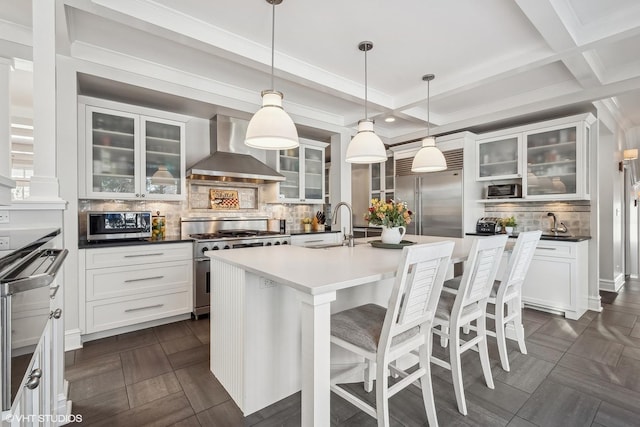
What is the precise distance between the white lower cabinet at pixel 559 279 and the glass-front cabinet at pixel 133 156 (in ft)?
13.8

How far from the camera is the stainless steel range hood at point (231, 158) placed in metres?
3.62

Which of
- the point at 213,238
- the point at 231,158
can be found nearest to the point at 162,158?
the point at 231,158

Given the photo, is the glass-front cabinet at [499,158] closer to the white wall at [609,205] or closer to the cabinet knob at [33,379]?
the white wall at [609,205]

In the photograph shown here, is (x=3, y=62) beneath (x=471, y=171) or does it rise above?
above

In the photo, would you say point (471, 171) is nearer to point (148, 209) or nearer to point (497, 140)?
point (497, 140)

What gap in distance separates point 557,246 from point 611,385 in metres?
1.78

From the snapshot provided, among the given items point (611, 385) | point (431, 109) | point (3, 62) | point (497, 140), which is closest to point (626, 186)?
point (497, 140)

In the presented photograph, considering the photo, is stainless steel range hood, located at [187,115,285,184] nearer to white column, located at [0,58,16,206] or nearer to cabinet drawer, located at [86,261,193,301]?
cabinet drawer, located at [86,261,193,301]

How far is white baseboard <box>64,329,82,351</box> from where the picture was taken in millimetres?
2577

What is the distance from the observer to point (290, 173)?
4.53m

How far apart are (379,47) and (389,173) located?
298 cm

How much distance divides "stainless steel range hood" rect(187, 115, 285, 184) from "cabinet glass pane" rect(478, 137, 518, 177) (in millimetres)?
2841

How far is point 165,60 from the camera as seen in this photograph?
2.93 meters

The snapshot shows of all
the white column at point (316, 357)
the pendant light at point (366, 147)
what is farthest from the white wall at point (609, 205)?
the white column at point (316, 357)
